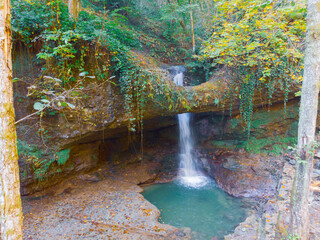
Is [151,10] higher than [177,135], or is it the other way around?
[151,10]

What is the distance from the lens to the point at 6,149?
6.48 ft

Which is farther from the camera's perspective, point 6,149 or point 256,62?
point 256,62

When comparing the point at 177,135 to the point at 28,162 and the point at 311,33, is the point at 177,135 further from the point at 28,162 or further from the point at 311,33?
the point at 311,33

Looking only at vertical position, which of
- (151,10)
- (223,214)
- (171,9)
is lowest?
(223,214)

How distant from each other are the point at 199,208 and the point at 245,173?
9.05 ft

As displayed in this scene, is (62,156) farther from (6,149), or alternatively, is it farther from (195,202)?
(195,202)

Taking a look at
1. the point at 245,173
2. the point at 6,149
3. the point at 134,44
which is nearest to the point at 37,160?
the point at 6,149

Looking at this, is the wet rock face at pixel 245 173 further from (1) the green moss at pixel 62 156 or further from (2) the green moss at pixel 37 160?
(2) the green moss at pixel 37 160

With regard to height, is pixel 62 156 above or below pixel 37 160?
below

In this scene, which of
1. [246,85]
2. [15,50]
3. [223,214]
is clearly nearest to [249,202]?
[223,214]

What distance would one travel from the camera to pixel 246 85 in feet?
24.4

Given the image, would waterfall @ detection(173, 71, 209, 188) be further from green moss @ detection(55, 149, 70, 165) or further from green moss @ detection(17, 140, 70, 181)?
green moss @ detection(17, 140, 70, 181)

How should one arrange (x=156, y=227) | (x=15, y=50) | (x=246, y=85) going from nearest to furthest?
(x=156, y=227) → (x=15, y=50) → (x=246, y=85)

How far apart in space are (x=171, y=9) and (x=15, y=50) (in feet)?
28.1
